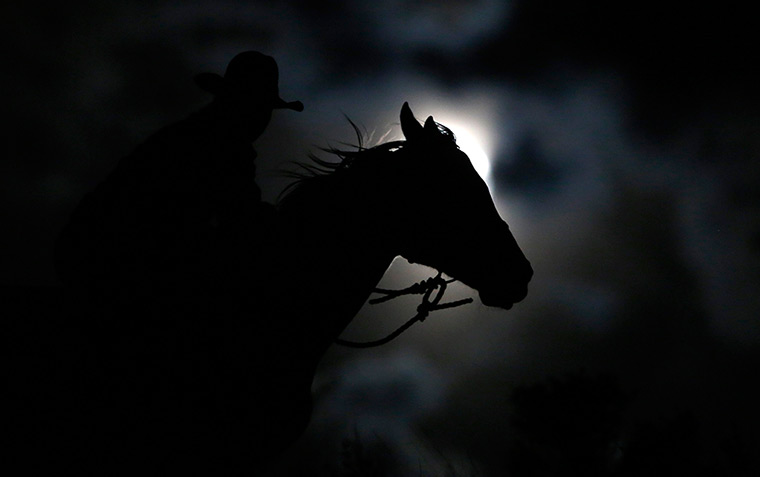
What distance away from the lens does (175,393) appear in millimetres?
3156

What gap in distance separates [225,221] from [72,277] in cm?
102

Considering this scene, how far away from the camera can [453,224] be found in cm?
396

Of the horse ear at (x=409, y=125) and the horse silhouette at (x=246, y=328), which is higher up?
the horse ear at (x=409, y=125)

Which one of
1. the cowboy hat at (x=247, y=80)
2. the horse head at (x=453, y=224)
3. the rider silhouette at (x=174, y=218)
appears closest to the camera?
the rider silhouette at (x=174, y=218)

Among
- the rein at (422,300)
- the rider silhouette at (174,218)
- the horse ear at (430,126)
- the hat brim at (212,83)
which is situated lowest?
the rein at (422,300)

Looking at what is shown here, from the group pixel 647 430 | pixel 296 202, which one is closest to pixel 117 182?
pixel 296 202

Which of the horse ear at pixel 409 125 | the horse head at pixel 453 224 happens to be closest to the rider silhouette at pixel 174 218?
the horse head at pixel 453 224

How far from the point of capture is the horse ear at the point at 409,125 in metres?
4.04

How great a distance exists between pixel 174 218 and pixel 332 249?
1.09 meters

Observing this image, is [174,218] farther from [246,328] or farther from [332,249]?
[332,249]

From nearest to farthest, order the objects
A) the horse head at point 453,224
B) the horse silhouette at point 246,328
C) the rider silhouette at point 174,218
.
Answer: the horse silhouette at point 246,328 → the rider silhouette at point 174,218 → the horse head at point 453,224

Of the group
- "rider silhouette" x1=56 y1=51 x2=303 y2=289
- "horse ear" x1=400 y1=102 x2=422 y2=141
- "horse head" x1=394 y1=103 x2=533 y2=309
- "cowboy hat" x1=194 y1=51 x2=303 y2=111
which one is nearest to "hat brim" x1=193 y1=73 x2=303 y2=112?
"cowboy hat" x1=194 y1=51 x2=303 y2=111

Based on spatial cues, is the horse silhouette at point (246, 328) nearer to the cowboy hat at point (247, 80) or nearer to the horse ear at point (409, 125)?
the horse ear at point (409, 125)

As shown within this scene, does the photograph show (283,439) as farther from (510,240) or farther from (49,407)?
(510,240)
